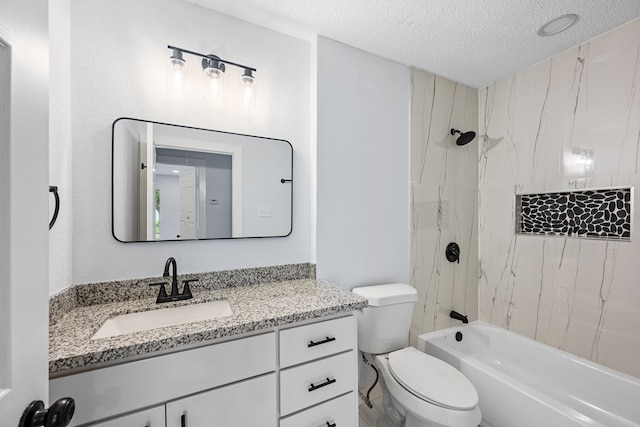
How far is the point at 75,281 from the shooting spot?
48.6 inches

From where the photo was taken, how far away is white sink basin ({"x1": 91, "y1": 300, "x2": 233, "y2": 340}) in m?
1.13

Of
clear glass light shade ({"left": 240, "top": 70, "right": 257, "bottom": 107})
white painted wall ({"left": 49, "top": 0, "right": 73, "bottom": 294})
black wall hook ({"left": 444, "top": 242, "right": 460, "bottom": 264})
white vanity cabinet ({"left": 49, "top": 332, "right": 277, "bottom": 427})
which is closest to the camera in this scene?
white vanity cabinet ({"left": 49, "top": 332, "right": 277, "bottom": 427})

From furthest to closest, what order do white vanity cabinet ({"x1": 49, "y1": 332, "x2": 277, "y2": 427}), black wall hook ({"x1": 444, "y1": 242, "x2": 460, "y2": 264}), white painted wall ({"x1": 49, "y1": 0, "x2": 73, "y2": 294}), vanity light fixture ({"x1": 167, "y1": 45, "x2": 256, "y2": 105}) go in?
black wall hook ({"x1": 444, "y1": 242, "x2": 460, "y2": 264}) → vanity light fixture ({"x1": 167, "y1": 45, "x2": 256, "y2": 105}) → white painted wall ({"x1": 49, "y1": 0, "x2": 73, "y2": 294}) → white vanity cabinet ({"x1": 49, "y1": 332, "x2": 277, "y2": 427})

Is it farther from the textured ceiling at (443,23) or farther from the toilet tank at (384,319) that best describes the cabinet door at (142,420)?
the textured ceiling at (443,23)

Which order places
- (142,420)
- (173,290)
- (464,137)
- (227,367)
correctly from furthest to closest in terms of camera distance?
(464,137), (173,290), (227,367), (142,420)

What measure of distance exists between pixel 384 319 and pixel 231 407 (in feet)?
3.15

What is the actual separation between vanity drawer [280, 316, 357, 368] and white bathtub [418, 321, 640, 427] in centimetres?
97

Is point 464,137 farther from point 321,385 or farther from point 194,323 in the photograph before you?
point 194,323

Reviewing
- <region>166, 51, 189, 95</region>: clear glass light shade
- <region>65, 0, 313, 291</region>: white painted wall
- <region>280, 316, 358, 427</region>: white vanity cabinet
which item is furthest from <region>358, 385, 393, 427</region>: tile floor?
<region>166, 51, 189, 95</region>: clear glass light shade

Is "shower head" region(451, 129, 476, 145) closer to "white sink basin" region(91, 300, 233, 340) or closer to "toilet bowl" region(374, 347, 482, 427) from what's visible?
"toilet bowl" region(374, 347, 482, 427)

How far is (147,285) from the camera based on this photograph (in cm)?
135

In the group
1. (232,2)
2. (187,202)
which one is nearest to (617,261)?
(187,202)

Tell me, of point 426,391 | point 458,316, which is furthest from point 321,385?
point 458,316

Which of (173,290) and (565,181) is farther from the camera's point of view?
(565,181)
